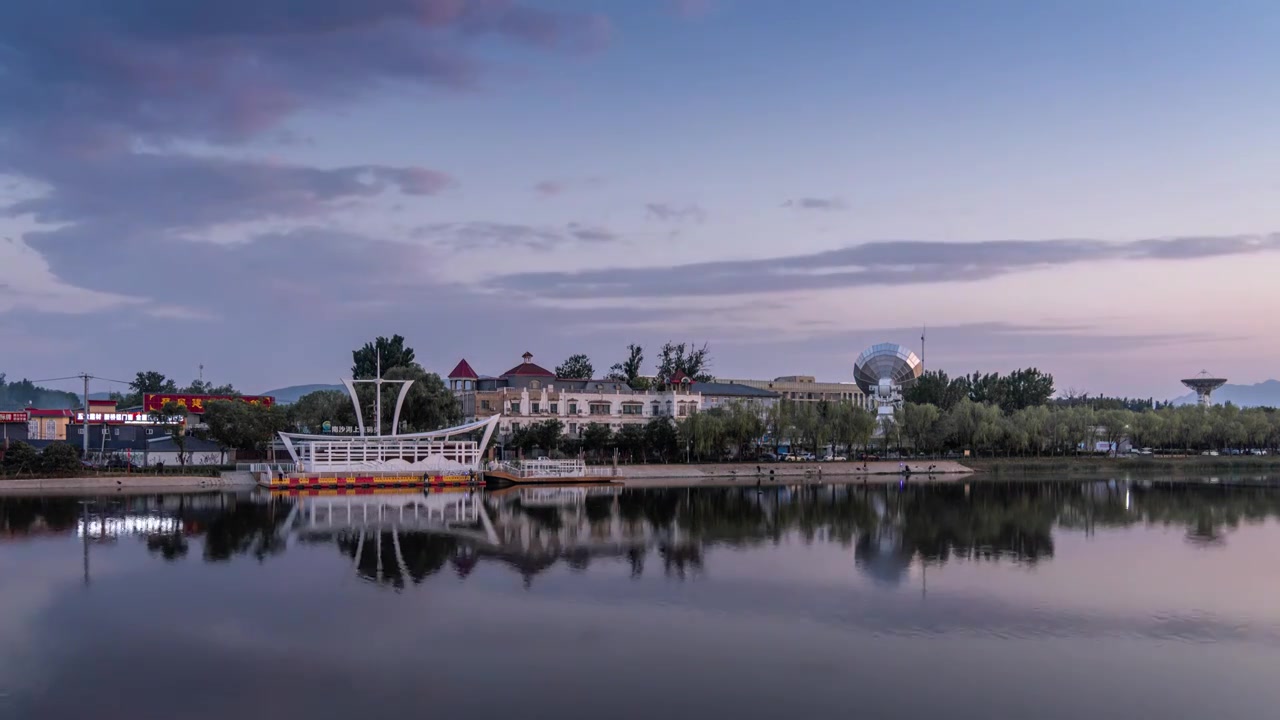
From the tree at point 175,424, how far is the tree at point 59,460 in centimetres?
618

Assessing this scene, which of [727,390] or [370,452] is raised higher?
[727,390]

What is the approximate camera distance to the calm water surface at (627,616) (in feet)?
54.1

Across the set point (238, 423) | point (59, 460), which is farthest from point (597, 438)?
point (59, 460)

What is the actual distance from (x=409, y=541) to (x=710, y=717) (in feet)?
62.7

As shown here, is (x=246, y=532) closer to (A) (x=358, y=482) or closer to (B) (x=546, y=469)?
(A) (x=358, y=482)

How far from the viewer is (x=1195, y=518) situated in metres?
42.2

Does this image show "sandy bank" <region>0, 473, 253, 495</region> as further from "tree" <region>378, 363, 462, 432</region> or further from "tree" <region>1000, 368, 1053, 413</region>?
"tree" <region>1000, 368, 1053, 413</region>

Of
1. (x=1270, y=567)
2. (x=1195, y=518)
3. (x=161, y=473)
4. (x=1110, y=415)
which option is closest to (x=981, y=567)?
(x=1270, y=567)

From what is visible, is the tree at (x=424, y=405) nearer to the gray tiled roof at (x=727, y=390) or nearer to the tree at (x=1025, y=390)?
the gray tiled roof at (x=727, y=390)

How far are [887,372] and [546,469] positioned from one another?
125 feet

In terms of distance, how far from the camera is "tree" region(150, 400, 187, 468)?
187 feet

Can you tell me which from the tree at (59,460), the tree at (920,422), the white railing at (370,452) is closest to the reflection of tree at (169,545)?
the white railing at (370,452)

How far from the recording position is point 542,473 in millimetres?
56750

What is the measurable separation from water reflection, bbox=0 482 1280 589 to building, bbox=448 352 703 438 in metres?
17.6
